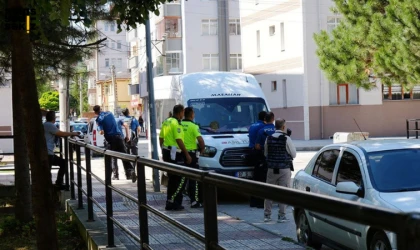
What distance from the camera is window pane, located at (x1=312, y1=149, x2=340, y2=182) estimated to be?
10023 mm

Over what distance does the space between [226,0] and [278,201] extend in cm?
5872

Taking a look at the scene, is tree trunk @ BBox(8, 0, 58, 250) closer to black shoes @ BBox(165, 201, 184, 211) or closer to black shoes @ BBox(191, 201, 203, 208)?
black shoes @ BBox(165, 201, 184, 211)

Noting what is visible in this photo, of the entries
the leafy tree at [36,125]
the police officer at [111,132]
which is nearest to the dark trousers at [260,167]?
the police officer at [111,132]

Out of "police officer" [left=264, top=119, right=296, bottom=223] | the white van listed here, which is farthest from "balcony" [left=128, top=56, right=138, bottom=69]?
"police officer" [left=264, top=119, right=296, bottom=223]

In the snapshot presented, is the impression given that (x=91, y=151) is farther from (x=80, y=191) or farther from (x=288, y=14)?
(x=288, y=14)

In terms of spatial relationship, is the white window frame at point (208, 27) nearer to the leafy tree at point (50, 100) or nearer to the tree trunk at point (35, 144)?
the leafy tree at point (50, 100)

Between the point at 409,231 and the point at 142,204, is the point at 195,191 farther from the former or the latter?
the point at 409,231

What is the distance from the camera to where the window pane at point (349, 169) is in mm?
9219

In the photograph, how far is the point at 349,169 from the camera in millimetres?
9531

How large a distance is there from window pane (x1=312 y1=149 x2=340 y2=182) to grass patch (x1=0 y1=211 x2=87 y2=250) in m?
3.12

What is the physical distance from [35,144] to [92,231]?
1965 mm

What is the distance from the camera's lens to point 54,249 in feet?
26.3

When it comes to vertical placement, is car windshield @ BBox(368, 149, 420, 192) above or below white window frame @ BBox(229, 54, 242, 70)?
below

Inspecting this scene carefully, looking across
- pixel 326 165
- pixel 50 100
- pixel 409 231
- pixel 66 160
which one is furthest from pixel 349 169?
pixel 50 100
